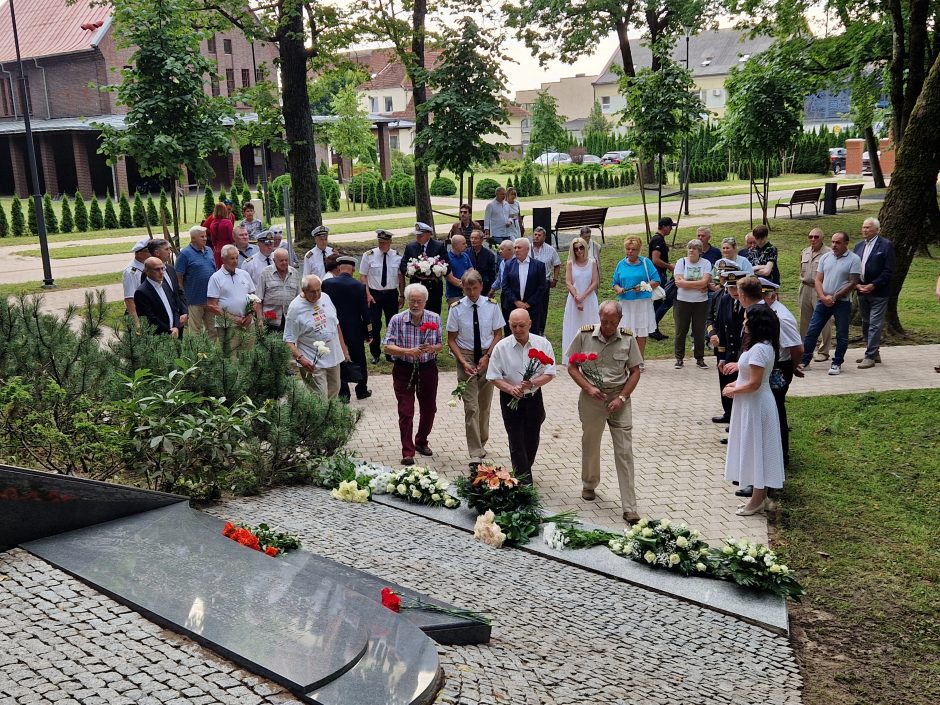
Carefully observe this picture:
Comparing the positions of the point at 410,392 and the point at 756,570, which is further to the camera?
the point at 410,392

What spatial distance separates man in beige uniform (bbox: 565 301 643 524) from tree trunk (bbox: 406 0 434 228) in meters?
13.0

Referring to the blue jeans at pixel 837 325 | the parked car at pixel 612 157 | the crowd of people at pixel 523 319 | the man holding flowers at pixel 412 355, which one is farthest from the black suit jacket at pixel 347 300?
the parked car at pixel 612 157

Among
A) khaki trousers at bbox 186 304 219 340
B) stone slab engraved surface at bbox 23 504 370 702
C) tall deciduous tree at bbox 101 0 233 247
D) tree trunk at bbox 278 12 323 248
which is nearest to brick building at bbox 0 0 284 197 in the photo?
tree trunk at bbox 278 12 323 248

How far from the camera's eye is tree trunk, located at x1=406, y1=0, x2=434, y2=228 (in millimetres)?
20750

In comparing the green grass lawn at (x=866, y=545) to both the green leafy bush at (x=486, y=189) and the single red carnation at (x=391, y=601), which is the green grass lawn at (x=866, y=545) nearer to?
the single red carnation at (x=391, y=601)

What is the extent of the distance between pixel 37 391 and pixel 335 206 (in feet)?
112

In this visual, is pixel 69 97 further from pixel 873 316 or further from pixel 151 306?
pixel 873 316

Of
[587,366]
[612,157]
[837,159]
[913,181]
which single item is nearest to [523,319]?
[587,366]

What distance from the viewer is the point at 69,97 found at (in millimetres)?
51250

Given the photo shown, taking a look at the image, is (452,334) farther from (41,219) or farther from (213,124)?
(41,219)

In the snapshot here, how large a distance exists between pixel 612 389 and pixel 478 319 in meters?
1.81

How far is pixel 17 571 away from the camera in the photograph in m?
5.33

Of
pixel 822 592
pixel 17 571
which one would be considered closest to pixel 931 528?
pixel 822 592

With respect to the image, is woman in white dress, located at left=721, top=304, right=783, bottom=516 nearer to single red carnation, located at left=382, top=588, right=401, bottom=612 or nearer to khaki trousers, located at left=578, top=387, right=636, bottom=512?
khaki trousers, located at left=578, top=387, right=636, bottom=512
